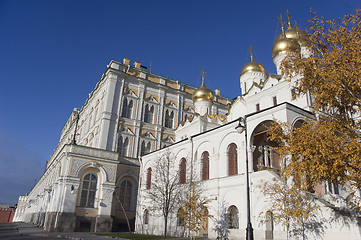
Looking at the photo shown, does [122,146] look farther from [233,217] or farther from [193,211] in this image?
[233,217]

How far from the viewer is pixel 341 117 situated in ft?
34.5

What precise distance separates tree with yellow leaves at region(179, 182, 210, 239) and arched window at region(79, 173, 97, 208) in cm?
973

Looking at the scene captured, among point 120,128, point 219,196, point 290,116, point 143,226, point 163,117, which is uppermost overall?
point 163,117

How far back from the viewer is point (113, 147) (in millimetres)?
31391

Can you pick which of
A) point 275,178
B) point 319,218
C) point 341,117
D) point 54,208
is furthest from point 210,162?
point 54,208

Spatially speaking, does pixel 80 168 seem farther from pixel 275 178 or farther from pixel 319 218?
pixel 319 218

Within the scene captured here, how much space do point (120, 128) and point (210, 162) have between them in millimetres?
15152

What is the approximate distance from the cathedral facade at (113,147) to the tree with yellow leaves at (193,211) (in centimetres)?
552

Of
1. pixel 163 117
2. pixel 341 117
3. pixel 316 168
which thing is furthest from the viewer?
pixel 163 117

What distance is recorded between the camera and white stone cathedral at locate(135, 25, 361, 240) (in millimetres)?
15125

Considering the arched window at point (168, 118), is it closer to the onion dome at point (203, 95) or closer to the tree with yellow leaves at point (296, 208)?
the onion dome at point (203, 95)

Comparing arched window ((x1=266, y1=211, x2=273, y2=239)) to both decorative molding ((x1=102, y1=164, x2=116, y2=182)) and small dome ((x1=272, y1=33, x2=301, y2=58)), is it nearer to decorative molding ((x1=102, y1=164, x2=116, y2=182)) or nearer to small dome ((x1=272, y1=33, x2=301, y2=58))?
small dome ((x1=272, y1=33, x2=301, y2=58))

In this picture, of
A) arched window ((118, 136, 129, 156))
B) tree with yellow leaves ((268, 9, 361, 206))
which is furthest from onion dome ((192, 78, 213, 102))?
tree with yellow leaves ((268, 9, 361, 206))

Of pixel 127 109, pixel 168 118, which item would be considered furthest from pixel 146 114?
pixel 168 118
